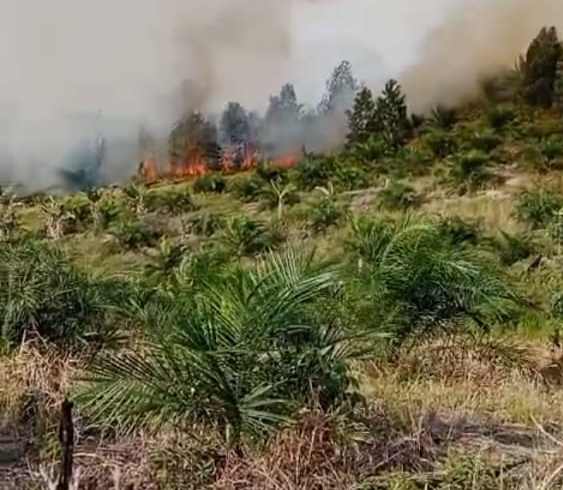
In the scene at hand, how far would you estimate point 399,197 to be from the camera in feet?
49.6

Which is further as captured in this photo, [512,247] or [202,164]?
[202,164]

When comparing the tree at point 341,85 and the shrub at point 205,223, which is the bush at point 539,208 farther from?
the shrub at point 205,223

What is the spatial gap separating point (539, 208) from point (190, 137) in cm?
607

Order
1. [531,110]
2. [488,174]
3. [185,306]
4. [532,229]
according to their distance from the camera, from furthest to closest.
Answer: [531,110] < [488,174] < [532,229] < [185,306]

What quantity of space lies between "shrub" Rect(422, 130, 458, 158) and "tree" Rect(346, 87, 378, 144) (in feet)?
3.03

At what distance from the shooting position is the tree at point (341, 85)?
642 inches

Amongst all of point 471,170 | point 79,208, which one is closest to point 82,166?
point 79,208

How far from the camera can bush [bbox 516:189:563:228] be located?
13.2 m

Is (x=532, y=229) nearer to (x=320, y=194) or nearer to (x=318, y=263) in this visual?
(x=320, y=194)

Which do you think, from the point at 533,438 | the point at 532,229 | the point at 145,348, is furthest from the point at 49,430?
the point at 532,229

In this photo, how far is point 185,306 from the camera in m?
3.15

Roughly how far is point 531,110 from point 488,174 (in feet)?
5.96

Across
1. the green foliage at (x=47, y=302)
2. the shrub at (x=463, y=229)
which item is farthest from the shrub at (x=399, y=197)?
the green foliage at (x=47, y=302)

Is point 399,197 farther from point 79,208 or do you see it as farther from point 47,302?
point 47,302
